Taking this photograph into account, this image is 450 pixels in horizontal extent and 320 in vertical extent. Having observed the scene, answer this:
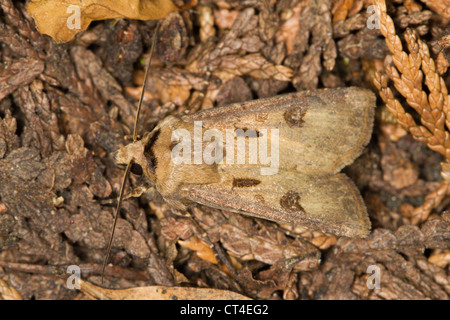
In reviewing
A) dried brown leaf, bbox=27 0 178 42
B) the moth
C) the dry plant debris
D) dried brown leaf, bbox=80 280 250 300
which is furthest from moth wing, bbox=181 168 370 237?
dried brown leaf, bbox=27 0 178 42

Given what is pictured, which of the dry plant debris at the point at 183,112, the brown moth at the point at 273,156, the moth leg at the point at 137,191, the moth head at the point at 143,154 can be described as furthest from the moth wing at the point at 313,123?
the moth leg at the point at 137,191

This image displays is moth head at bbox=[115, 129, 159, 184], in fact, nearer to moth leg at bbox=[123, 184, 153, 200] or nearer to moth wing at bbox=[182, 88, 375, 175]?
moth leg at bbox=[123, 184, 153, 200]

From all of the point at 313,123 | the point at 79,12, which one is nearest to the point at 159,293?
the point at 313,123

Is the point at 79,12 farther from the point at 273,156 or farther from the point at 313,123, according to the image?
the point at 313,123

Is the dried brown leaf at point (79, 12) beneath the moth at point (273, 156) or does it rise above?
above

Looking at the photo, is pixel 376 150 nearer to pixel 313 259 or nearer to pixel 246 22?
pixel 313 259

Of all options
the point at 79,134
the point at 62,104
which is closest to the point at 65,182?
the point at 79,134

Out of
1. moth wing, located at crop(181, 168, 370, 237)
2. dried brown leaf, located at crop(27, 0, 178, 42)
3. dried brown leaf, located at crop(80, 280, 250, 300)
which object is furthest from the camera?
dried brown leaf, located at crop(80, 280, 250, 300)

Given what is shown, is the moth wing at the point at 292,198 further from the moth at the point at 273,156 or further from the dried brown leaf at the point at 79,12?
the dried brown leaf at the point at 79,12
